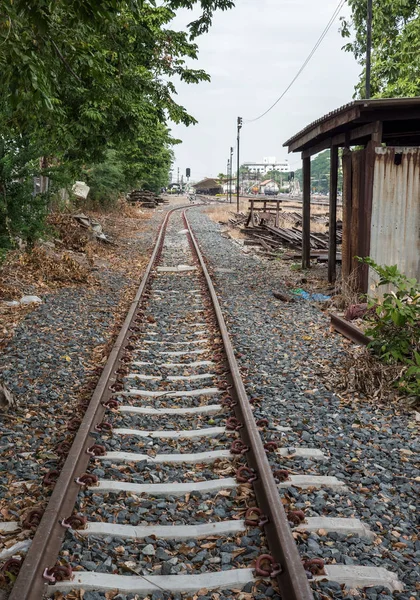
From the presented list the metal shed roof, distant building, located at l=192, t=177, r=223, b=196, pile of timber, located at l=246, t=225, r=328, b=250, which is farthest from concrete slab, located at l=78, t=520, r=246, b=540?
distant building, located at l=192, t=177, r=223, b=196

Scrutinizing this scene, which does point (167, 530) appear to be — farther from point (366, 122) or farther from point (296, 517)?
point (366, 122)

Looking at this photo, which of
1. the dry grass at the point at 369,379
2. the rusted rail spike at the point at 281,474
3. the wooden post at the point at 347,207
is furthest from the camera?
the wooden post at the point at 347,207

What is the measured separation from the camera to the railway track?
2.87 metres

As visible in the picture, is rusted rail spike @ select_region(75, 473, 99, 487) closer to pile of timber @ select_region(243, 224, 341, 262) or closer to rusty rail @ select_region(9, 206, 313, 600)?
rusty rail @ select_region(9, 206, 313, 600)

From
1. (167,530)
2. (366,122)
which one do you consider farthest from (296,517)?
(366,122)

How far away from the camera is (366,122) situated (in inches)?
364

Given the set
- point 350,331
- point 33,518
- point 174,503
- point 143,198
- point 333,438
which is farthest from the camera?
point 143,198

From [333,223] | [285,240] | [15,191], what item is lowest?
[285,240]

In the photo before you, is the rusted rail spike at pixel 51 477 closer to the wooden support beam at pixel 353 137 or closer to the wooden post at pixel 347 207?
the wooden support beam at pixel 353 137

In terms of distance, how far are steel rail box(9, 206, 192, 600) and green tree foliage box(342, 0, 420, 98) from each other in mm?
16995

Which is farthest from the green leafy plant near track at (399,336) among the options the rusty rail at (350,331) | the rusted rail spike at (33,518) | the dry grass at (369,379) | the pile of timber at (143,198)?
the pile of timber at (143,198)

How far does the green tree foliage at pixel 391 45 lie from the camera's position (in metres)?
19.0

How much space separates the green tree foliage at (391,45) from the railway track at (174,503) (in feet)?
53.8

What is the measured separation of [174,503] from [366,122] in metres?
7.58
